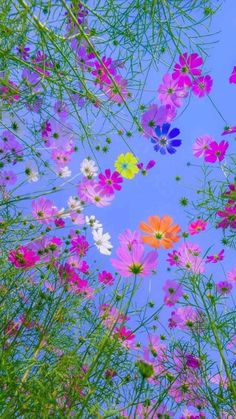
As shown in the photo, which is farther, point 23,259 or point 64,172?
point 64,172

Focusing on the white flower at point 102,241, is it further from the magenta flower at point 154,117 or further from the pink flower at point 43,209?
the magenta flower at point 154,117

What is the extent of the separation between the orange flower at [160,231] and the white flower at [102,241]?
1.20 m

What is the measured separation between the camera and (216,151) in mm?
1850

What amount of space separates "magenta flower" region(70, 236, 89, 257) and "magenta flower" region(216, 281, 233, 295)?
0.61 metres

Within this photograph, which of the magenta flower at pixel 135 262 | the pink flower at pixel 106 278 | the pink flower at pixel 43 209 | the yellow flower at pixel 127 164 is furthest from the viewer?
the pink flower at pixel 43 209

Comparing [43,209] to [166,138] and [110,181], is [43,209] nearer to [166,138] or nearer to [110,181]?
[110,181]

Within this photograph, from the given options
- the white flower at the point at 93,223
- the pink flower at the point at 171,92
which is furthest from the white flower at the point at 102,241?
the pink flower at the point at 171,92

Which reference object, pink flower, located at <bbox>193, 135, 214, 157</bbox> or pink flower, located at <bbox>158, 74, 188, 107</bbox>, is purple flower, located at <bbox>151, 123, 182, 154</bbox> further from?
pink flower, located at <bbox>193, 135, 214, 157</bbox>

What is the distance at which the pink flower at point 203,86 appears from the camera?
5.67 feet

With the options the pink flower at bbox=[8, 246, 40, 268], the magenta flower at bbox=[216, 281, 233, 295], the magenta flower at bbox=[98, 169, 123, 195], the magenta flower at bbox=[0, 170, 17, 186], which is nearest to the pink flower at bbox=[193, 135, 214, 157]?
the magenta flower at bbox=[98, 169, 123, 195]

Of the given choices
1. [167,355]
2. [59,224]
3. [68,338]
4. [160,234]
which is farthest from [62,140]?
[160,234]

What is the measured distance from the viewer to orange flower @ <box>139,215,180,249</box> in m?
0.62

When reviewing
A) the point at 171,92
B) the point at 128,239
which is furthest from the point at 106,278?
the point at 128,239

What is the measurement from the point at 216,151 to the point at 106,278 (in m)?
0.71
